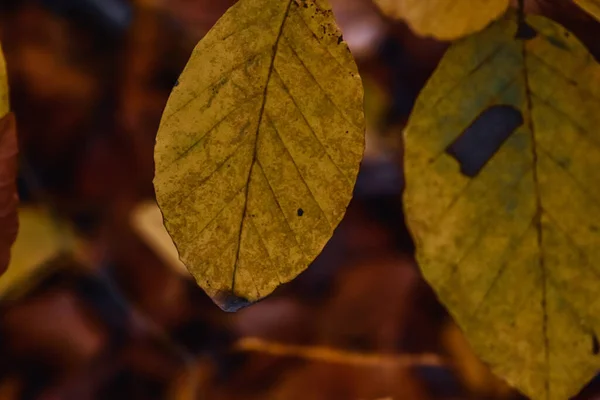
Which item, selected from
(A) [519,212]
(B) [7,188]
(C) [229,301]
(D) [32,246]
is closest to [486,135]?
(A) [519,212]

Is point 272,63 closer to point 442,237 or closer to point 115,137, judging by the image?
point 442,237

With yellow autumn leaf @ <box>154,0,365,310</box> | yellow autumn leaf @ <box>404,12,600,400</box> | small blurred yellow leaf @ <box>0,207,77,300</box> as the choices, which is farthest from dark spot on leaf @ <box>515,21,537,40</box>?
small blurred yellow leaf @ <box>0,207,77,300</box>

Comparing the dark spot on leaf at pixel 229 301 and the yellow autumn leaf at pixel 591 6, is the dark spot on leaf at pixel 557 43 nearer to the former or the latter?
the yellow autumn leaf at pixel 591 6

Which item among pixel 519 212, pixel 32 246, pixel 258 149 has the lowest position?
pixel 32 246

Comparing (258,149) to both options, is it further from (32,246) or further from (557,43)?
(32,246)

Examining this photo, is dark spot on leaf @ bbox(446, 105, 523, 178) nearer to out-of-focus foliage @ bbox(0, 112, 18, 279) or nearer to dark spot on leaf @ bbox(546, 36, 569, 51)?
dark spot on leaf @ bbox(546, 36, 569, 51)
